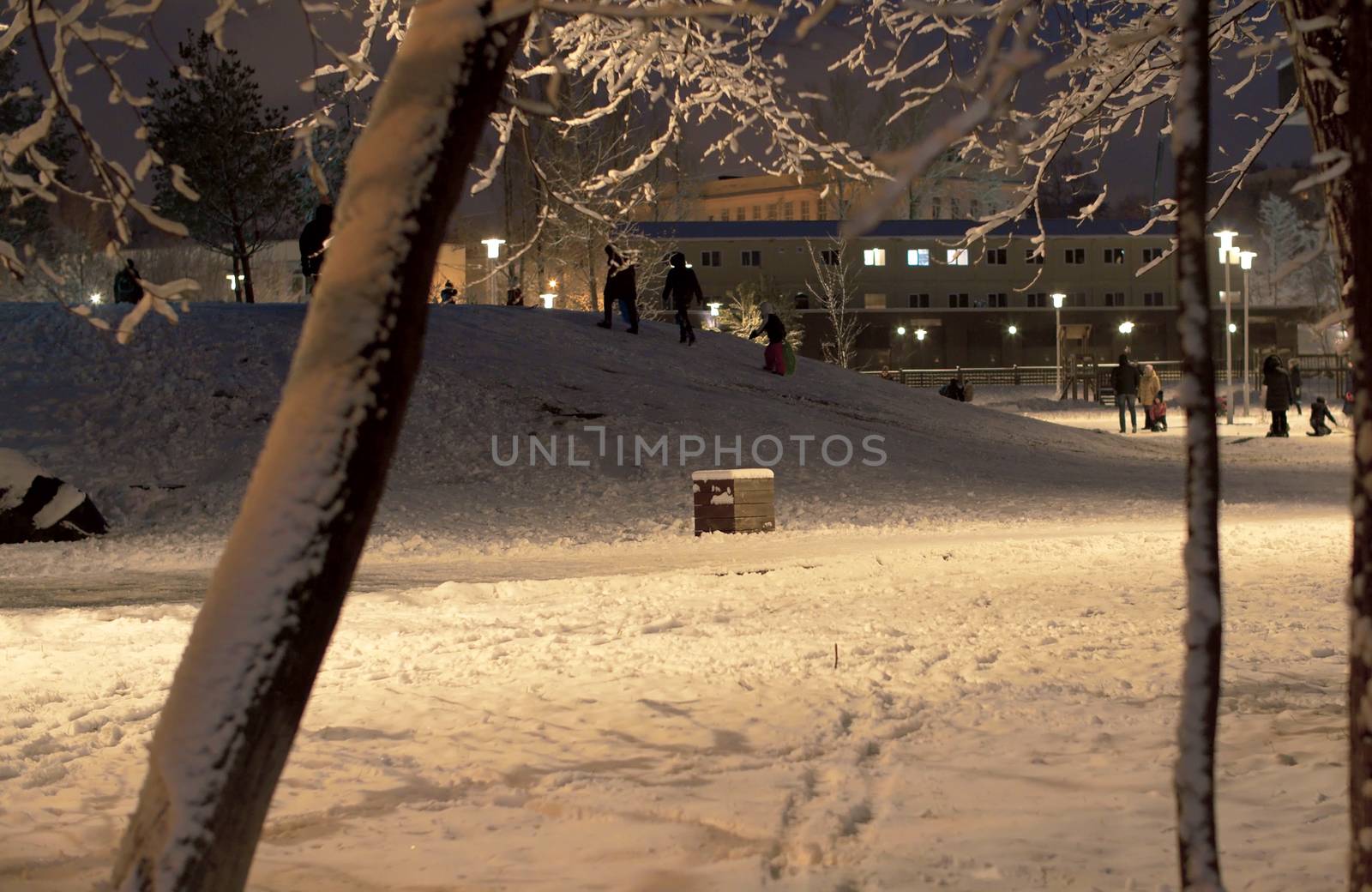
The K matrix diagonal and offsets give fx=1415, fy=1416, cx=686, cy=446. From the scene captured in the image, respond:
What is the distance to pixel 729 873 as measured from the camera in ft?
14.9

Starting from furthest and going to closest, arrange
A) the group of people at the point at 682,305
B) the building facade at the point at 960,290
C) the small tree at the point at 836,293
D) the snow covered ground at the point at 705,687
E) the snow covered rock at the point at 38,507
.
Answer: the building facade at the point at 960,290 < the small tree at the point at 836,293 < the group of people at the point at 682,305 < the snow covered rock at the point at 38,507 < the snow covered ground at the point at 705,687

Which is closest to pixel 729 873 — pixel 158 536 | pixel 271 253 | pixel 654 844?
pixel 654 844

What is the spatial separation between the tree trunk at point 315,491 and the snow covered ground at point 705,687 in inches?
54.2

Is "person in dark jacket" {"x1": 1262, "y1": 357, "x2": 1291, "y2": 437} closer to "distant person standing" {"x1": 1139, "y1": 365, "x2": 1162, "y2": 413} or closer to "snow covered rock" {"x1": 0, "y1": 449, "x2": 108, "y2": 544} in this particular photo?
"distant person standing" {"x1": 1139, "y1": 365, "x2": 1162, "y2": 413}

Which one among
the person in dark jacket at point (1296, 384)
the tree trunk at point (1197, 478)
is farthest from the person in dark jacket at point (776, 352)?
the tree trunk at point (1197, 478)

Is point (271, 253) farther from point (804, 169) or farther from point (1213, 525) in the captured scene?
point (1213, 525)

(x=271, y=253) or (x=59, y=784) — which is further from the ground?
(x=271, y=253)

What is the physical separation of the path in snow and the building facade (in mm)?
65269

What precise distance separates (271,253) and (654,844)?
87617mm

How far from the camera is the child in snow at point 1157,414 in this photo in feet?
114

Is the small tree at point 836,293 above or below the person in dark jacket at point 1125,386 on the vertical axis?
above

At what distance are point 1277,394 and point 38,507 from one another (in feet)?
79.6

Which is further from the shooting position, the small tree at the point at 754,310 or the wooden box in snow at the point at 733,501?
the small tree at the point at 754,310

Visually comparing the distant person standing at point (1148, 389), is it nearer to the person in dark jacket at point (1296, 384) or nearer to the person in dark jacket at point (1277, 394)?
the person in dark jacket at point (1277, 394)
